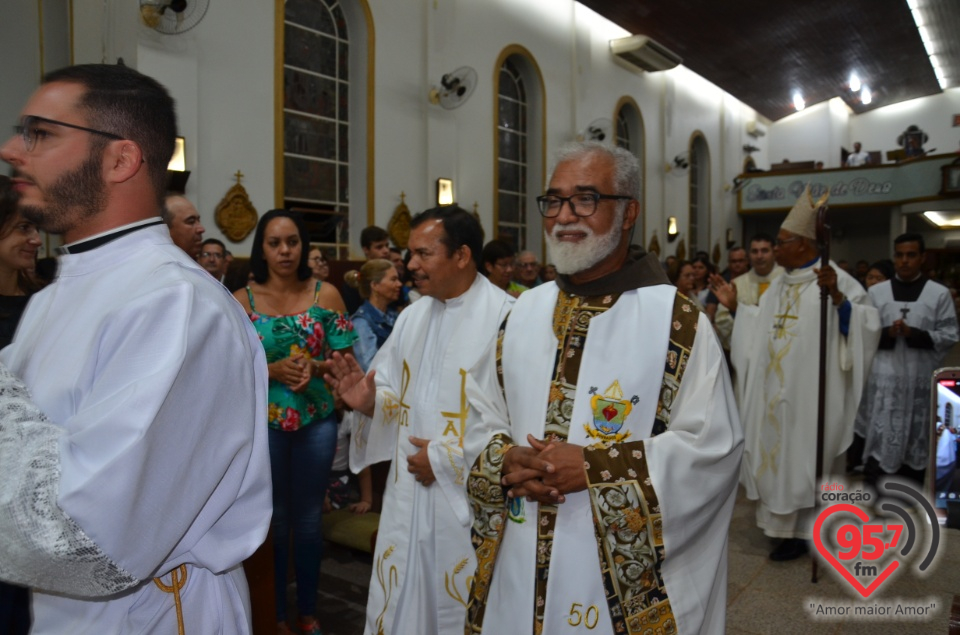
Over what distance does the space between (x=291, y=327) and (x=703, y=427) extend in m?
1.92

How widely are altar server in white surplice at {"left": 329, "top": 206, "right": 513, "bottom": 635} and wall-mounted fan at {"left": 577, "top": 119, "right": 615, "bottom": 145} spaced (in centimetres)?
1063

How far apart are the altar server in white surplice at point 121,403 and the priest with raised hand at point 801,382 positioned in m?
3.90

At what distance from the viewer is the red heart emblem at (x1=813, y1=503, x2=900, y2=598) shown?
13.0 ft

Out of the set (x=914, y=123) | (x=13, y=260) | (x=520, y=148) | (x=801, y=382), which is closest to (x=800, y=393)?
(x=801, y=382)

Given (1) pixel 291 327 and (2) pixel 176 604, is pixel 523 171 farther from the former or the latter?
(2) pixel 176 604

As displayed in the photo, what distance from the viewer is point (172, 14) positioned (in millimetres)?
6590

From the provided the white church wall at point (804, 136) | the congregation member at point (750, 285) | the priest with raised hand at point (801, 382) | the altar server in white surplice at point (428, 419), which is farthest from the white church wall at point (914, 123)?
the altar server in white surplice at point (428, 419)

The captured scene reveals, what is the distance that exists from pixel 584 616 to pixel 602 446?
1.50ft

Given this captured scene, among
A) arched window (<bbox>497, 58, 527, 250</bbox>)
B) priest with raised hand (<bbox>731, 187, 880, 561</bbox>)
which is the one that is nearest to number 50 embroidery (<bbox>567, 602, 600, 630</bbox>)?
priest with raised hand (<bbox>731, 187, 880, 561</bbox>)

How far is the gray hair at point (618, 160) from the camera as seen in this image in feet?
7.30

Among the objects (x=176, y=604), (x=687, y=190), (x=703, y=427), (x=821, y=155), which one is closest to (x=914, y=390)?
(x=703, y=427)

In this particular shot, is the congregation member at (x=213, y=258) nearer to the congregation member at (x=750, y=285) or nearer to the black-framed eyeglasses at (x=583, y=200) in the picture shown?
the black-framed eyeglasses at (x=583, y=200)

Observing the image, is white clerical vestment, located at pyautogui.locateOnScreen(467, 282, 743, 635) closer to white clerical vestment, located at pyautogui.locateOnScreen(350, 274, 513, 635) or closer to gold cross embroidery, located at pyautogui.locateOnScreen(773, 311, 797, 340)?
white clerical vestment, located at pyautogui.locateOnScreen(350, 274, 513, 635)

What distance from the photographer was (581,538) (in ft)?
6.64
